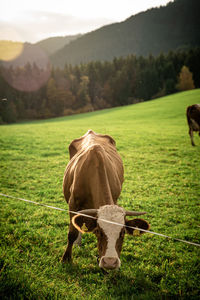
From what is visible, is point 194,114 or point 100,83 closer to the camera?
point 194,114

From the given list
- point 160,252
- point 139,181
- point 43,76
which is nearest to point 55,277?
point 160,252

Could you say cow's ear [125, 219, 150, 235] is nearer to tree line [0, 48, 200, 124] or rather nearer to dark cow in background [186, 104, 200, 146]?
dark cow in background [186, 104, 200, 146]

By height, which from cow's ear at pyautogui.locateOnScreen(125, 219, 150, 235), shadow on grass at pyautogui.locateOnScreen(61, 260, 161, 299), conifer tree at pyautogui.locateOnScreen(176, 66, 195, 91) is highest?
conifer tree at pyautogui.locateOnScreen(176, 66, 195, 91)

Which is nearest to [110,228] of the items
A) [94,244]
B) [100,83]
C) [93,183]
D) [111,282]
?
[93,183]

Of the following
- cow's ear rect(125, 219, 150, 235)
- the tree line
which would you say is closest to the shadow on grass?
cow's ear rect(125, 219, 150, 235)

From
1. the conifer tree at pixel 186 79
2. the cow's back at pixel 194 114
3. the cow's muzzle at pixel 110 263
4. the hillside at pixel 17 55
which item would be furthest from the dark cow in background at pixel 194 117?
the hillside at pixel 17 55

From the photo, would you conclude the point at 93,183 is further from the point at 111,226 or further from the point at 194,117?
the point at 194,117

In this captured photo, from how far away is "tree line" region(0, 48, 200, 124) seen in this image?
56.7 meters

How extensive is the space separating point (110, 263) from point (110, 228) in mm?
429

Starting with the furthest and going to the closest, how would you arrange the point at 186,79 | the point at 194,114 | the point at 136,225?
the point at 186,79 → the point at 194,114 → the point at 136,225

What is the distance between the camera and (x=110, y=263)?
2.58 metres

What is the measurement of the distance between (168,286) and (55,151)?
9731 mm

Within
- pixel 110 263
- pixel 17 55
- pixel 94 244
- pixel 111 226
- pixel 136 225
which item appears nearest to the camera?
pixel 110 263

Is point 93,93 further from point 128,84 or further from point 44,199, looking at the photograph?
point 44,199
